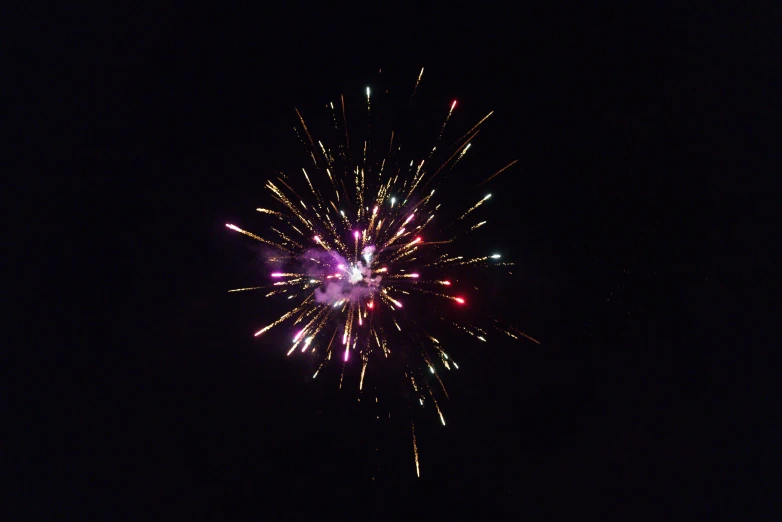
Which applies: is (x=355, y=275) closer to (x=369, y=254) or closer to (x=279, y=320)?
(x=369, y=254)

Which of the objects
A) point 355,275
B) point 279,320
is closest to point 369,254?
point 355,275

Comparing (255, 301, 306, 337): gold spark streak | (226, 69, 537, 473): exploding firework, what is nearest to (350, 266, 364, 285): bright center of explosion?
(226, 69, 537, 473): exploding firework

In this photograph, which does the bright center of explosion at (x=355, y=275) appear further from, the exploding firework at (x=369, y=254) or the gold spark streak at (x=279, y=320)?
the gold spark streak at (x=279, y=320)

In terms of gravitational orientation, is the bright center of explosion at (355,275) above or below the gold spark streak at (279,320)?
above

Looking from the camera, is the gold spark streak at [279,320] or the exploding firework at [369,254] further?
the gold spark streak at [279,320]

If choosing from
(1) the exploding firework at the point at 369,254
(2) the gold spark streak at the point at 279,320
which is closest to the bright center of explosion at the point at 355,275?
(1) the exploding firework at the point at 369,254

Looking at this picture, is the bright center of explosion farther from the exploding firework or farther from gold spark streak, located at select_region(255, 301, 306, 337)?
gold spark streak, located at select_region(255, 301, 306, 337)

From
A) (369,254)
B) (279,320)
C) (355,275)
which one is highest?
(369,254)

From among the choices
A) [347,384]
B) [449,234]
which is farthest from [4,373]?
[449,234]
